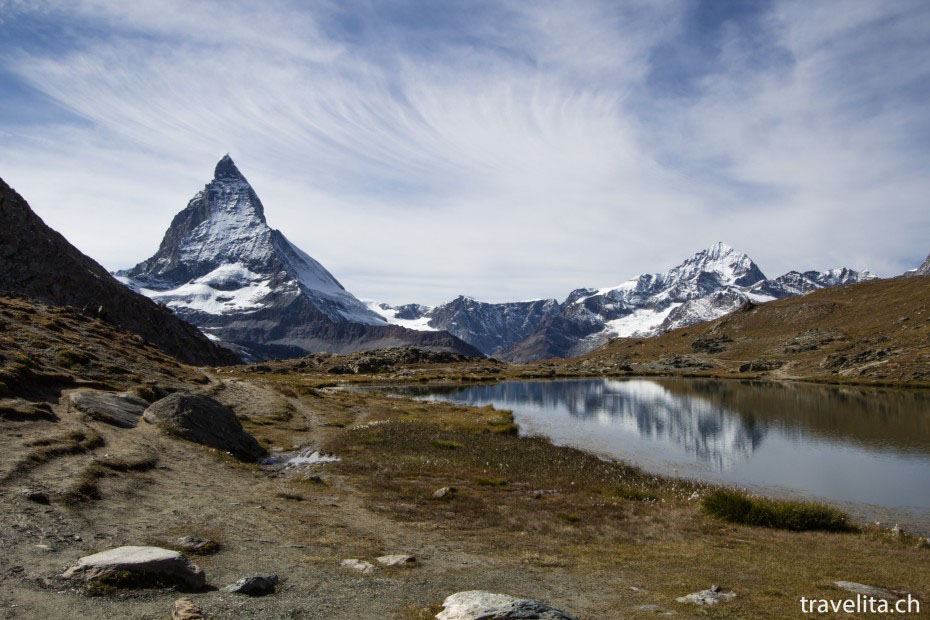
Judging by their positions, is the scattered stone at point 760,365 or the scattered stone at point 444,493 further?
the scattered stone at point 760,365

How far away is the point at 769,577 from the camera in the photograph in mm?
19234

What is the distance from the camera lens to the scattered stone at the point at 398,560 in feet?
63.4

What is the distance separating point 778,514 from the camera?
96.4 ft

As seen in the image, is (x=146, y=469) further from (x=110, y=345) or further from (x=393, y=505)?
(x=110, y=345)

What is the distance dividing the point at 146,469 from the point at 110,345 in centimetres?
5292

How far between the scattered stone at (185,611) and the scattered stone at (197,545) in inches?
213

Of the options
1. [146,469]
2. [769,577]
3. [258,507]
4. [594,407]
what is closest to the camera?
[769,577]

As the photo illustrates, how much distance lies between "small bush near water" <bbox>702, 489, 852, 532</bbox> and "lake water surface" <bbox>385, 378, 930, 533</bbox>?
758cm

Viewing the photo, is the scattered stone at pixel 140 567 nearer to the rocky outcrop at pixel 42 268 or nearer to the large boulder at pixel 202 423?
the large boulder at pixel 202 423

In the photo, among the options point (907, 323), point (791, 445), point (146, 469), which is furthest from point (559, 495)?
point (907, 323)

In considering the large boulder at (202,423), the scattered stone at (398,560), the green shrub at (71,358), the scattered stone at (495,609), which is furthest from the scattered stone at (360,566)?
the green shrub at (71,358)

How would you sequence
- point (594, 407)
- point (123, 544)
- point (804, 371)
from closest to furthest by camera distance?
point (123, 544) → point (594, 407) → point (804, 371)

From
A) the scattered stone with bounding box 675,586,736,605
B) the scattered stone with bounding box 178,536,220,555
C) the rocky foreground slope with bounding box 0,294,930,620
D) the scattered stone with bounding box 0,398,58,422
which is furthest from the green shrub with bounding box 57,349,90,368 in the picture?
the scattered stone with bounding box 675,586,736,605

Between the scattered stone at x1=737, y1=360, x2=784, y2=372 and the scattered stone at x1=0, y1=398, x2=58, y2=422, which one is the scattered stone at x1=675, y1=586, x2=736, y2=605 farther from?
the scattered stone at x1=737, y1=360, x2=784, y2=372
